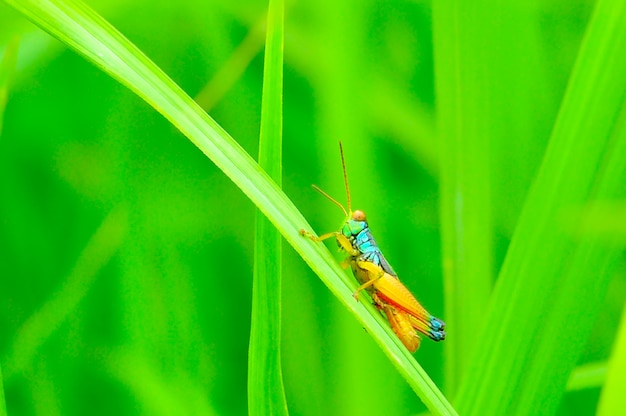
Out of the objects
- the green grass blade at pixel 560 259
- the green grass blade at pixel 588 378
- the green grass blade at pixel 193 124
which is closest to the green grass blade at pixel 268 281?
the green grass blade at pixel 193 124

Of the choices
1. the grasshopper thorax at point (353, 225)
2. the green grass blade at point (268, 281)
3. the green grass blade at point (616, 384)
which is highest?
the grasshopper thorax at point (353, 225)

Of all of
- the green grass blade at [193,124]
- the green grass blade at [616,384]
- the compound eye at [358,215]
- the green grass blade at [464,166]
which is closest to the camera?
the green grass blade at [616,384]

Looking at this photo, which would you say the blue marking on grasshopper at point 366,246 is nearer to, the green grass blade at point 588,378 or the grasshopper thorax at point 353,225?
the grasshopper thorax at point 353,225

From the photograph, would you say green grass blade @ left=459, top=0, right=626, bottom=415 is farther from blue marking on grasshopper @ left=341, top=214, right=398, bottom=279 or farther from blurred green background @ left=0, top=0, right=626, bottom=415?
blue marking on grasshopper @ left=341, top=214, right=398, bottom=279

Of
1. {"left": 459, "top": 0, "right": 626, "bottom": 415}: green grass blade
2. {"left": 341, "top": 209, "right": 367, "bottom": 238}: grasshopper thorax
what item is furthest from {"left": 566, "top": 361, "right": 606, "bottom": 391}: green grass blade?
{"left": 341, "top": 209, "right": 367, "bottom": 238}: grasshopper thorax

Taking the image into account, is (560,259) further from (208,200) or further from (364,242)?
(208,200)

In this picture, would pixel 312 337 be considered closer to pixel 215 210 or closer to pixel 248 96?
pixel 215 210

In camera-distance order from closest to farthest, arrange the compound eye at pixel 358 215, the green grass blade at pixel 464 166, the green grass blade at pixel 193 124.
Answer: the green grass blade at pixel 193 124 < the green grass blade at pixel 464 166 < the compound eye at pixel 358 215
